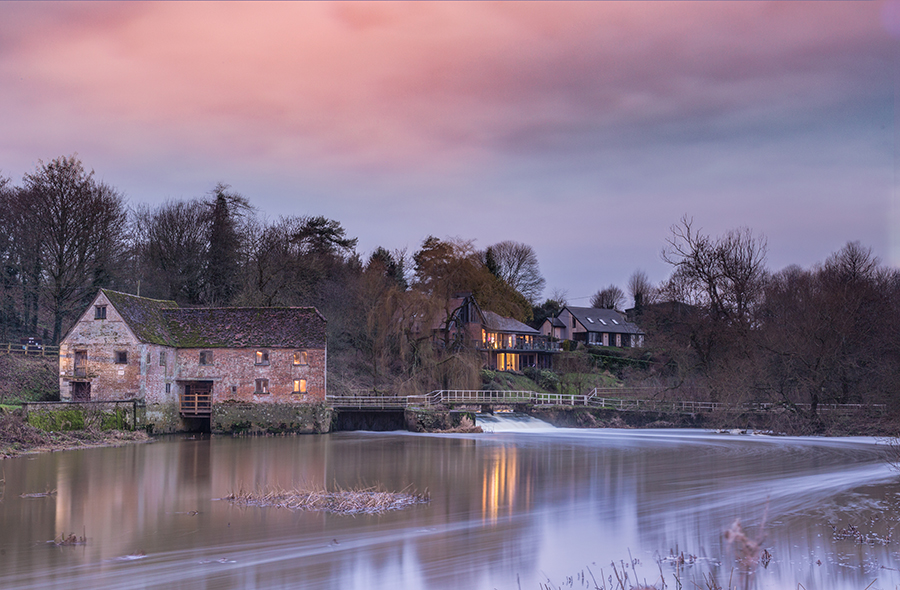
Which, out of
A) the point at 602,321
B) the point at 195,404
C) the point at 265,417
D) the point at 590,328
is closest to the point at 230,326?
the point at 195,404

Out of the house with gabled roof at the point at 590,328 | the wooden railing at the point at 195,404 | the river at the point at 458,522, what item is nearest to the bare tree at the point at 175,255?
the wooden railing at the point at 195,404

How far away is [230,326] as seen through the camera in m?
44.4

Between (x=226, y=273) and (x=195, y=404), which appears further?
(x=226, y=273)

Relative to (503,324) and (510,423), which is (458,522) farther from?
(503,324)

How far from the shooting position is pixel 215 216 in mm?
62531

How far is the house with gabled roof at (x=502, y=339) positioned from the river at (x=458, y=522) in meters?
30.8

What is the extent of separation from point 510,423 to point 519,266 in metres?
45.2

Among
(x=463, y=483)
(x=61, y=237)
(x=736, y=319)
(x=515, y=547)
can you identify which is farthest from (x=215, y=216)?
(x=515, y=547)

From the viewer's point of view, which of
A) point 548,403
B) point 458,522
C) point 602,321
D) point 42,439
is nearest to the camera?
point 458,522

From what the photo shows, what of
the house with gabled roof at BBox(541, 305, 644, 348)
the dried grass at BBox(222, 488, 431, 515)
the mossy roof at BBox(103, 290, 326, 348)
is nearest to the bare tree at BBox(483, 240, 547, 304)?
the house with gabled roof at BBox(541, 305, 644, 348)

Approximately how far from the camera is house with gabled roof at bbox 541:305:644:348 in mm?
83750

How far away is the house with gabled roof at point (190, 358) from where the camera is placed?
4012 cm

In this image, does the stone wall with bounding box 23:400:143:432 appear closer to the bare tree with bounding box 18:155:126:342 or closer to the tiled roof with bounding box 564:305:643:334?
the bare tree with bounding box 18:155:126:342

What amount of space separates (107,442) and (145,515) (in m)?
19.8
